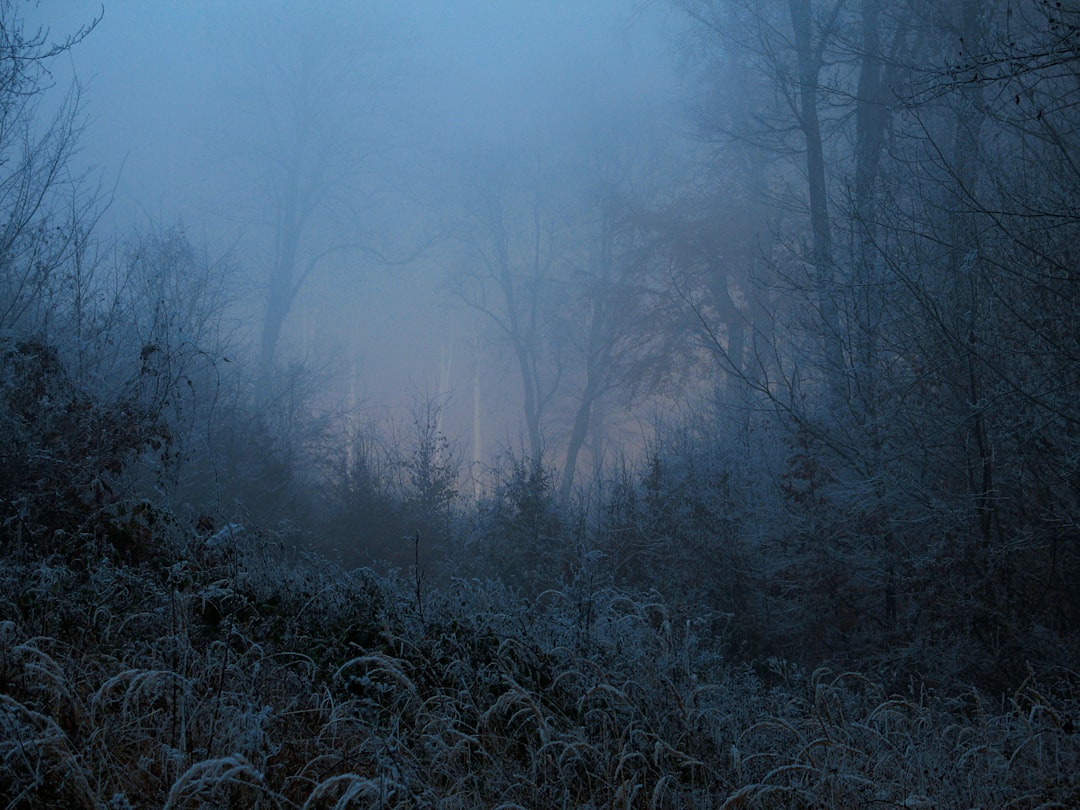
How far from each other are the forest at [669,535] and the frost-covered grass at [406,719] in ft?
0.09

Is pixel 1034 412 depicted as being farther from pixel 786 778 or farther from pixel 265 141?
pixel 265 141

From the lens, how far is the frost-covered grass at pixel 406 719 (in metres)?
2.58

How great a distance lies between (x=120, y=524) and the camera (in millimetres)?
5719

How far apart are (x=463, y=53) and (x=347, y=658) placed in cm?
6448

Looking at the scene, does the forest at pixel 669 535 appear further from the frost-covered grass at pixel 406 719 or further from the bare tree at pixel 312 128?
the bare tree at pixel 312 128

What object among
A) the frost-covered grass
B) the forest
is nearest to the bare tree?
the forest

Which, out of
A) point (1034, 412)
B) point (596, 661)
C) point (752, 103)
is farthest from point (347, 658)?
point (752, 103)

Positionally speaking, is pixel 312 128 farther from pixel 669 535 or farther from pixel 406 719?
pixel 406 719

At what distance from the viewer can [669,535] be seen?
979 centimetres

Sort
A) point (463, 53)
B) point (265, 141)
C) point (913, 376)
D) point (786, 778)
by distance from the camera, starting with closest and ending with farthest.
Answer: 1. point (786, 778)
2. point (913, 376)
3. point (265, 141)
4. point (463, 53)

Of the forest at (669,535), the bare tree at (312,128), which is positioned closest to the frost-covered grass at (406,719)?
the forest at (669,535)

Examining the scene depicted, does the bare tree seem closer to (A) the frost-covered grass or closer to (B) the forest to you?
(B) the forest

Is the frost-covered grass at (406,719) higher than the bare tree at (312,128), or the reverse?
the bare tree at (312,128)

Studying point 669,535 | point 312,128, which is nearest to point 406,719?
point 669,535
